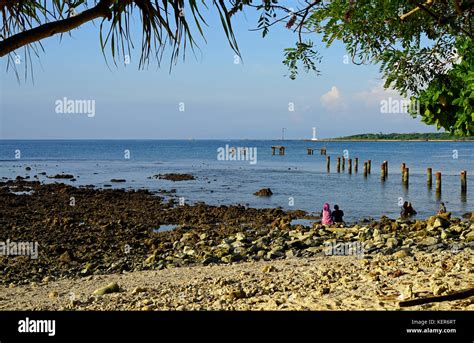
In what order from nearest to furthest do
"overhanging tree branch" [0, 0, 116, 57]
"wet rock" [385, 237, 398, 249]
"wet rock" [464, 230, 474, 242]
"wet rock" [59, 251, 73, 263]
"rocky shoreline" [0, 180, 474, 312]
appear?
"overhanging tree branch" [0, 0, 116, 57] → "rocky shoreline" [0, 180, 474, 312] → "wet rock" [385, 237, 398, 249] → "wet rock" [464, 230, 474, 242] → "wet rock" [59, 251, 73, 263]

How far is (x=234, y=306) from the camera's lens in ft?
21.5

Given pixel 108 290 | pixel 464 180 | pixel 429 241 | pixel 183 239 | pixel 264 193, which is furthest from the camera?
pixel 464 180

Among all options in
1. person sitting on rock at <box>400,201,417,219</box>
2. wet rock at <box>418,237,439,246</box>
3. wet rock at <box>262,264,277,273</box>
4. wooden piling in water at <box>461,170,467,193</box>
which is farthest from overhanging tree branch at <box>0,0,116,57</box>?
wooden piling in water at <box>461,170,467,193</box>

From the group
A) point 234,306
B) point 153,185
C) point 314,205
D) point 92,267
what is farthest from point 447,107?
point 153,185

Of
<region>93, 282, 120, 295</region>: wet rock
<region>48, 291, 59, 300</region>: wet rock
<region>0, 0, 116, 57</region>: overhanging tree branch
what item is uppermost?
<region>0, 0, 116, 57</region>: overhanging tree branch

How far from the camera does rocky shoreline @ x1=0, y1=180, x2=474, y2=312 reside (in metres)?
11.9

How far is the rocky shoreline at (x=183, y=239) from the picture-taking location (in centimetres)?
1192

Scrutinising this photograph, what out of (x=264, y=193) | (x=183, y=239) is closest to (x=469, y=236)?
(x=183, y=239)

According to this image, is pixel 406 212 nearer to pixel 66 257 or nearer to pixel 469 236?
pixel 469 236

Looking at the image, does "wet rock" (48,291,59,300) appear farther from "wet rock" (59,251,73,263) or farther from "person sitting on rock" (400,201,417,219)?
"person sitting on rock" (400,201,417,219)

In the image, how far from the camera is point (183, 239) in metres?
15.9

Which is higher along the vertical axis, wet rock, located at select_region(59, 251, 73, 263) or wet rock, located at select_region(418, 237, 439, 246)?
wet rock, located at select_region(418, 237, 439, 246)

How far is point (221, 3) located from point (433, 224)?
1379 centimetres
